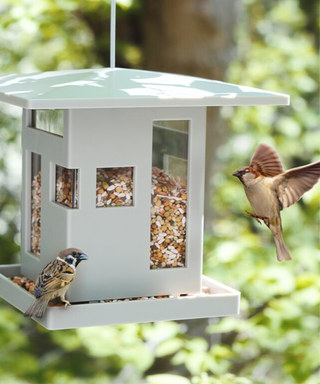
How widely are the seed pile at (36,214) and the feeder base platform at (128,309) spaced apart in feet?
0.58

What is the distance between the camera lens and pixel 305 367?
3.94 m

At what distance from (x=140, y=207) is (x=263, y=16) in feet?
18.9

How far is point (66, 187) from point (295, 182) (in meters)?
0.74

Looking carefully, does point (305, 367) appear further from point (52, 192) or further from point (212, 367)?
point (52, 192)

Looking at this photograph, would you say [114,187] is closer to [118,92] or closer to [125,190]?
[125,190]

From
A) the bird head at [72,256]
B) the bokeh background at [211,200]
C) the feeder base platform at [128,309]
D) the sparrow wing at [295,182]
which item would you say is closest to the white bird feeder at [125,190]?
the feeder base platform at [128,309]

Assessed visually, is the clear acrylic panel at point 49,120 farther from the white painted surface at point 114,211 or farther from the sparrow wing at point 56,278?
the sparrow wing at point 56,278

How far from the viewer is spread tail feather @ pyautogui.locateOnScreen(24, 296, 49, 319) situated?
7.17ft

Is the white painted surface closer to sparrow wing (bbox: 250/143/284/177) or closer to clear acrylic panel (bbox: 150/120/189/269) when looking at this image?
clear acrylic panel (bbox: 150/120/189/269)

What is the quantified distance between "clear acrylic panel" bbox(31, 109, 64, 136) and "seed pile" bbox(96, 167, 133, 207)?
20 centimetres

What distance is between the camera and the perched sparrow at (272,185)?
7.64ft

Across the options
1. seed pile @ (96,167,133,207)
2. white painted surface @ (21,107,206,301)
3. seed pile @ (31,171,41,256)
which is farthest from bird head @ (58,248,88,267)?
seed pile @ (31,171,41,256)

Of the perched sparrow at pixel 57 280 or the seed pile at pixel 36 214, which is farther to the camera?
the seed pile at pixel 36 214

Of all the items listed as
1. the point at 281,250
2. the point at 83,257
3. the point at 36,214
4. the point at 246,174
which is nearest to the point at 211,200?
the point at 36,214
